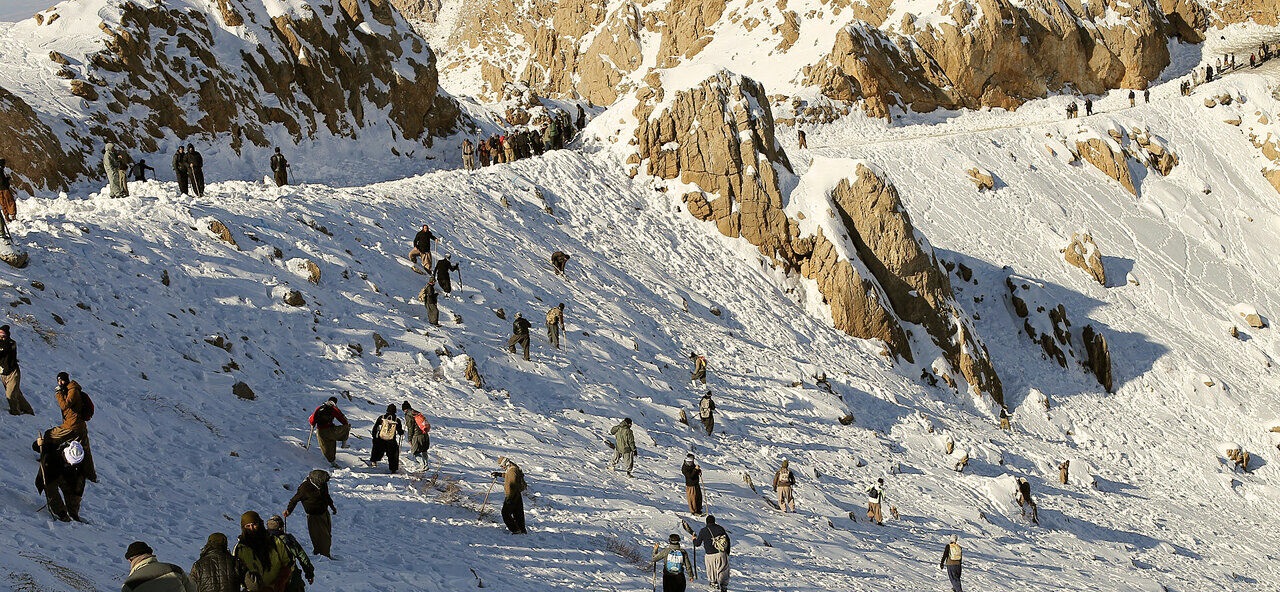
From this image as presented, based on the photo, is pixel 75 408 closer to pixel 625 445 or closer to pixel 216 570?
pixel 216 570

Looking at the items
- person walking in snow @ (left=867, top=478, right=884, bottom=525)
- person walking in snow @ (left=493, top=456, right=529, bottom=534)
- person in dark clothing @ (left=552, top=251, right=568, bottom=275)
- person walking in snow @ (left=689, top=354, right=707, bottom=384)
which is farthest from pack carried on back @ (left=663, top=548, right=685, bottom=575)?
person in dark clothing @ (left=552, top=251, right=568, bottom=275)

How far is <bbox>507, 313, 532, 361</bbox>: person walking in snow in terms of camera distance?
23703mm

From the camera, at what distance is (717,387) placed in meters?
27.7

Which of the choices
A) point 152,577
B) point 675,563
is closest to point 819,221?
point 675,563

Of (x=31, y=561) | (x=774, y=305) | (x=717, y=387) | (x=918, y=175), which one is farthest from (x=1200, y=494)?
(x=31, y=561)

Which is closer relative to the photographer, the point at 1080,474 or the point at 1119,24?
the point at 1080,474

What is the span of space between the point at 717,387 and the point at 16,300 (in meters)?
18.2

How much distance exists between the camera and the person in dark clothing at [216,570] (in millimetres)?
9445

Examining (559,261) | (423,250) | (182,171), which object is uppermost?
(182,171)

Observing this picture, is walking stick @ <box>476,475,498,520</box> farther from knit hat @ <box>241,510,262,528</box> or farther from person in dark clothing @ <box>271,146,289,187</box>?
person in dark clothing @ <box>271,146,289,187</box>

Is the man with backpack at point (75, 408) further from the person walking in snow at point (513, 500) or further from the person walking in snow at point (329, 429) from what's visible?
the person walking in snow at point (513, 500)

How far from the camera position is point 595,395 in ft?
78.8

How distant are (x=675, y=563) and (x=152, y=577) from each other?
8556 millimetres

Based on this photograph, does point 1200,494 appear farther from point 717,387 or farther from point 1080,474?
point 717,387
